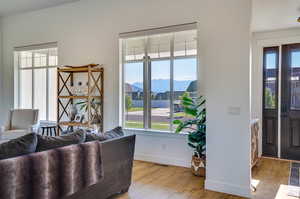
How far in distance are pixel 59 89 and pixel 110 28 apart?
1.92 meters

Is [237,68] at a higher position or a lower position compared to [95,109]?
higher

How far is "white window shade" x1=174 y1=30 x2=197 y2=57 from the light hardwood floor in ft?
7.13

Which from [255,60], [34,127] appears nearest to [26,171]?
[34,127]

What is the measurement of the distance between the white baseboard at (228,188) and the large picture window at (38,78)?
437cm

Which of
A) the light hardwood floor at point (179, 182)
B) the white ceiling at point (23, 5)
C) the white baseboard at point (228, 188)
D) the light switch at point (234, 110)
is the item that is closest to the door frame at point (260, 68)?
the light hardwood floor at point (179, 182)

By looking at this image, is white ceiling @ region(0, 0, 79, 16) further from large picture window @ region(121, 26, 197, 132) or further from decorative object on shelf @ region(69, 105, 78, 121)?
decorative object on shelf @ region(69, 105, 78, 121)

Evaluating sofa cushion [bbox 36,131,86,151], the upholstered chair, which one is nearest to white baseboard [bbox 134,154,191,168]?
sofa cushion [bbox 36,131,86,151]

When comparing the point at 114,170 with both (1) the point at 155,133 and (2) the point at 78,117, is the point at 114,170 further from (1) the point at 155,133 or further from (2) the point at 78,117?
(2) the point at 78,117

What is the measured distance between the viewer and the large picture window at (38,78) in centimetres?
621

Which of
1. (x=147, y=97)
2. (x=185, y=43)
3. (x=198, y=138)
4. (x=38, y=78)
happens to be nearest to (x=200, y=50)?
(x=185, y=43)

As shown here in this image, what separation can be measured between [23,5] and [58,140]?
15.6ft

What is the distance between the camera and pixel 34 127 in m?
5.29

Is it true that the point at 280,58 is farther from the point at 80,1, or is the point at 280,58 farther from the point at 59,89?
the point at 59,89

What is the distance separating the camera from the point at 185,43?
180 inches
